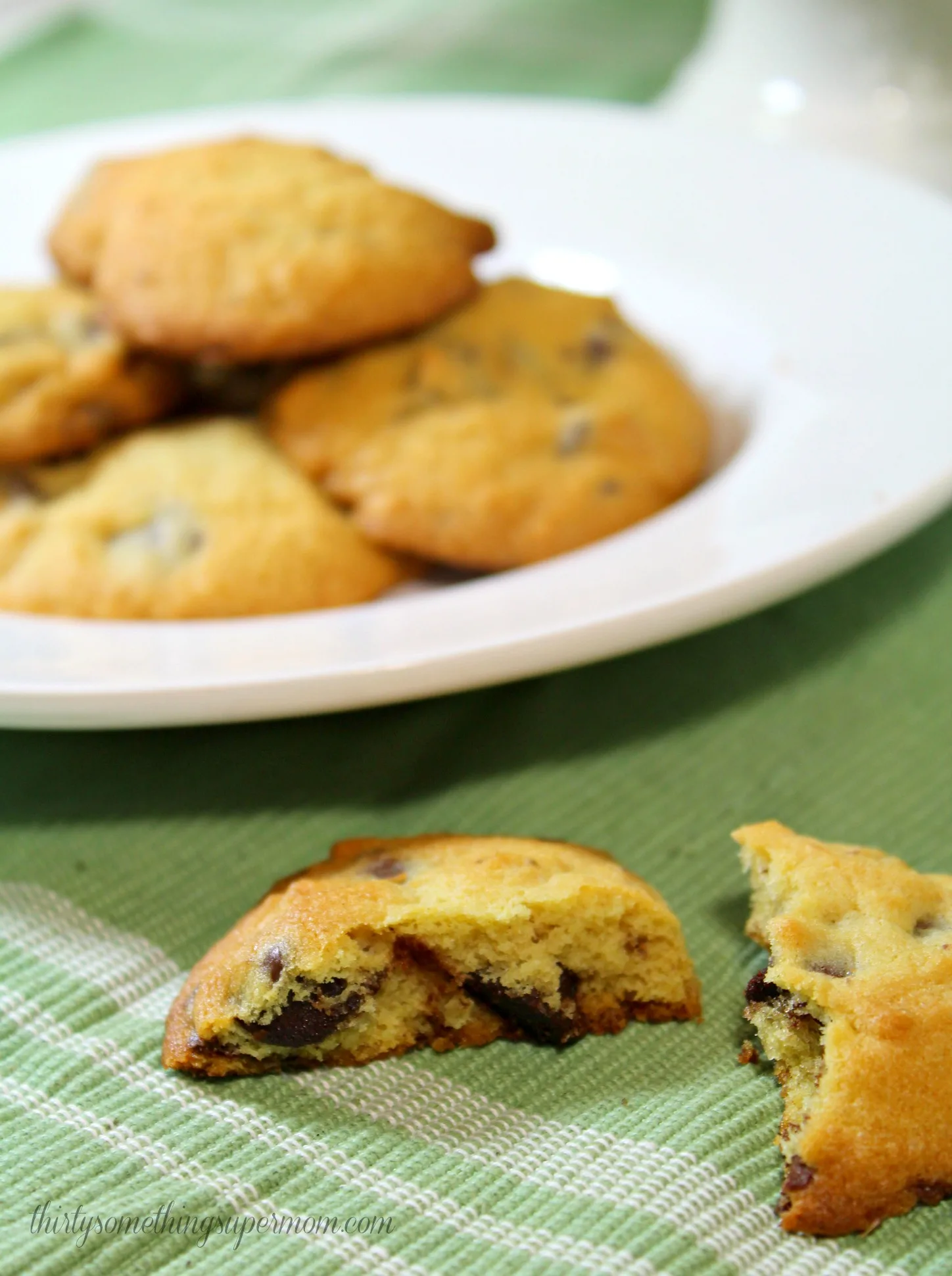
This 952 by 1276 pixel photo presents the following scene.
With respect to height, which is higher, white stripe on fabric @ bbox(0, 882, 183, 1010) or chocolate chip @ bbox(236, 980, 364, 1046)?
chocolate chip @ bbox(236, 980, 364, 1046)

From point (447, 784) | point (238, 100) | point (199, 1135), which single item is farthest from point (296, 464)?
point (238, 100)

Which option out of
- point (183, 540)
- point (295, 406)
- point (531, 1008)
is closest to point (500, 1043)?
point (531, 1008)

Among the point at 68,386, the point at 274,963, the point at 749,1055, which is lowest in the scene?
the point at 749,1055

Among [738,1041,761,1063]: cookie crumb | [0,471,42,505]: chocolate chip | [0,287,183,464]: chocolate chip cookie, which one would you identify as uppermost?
[0,287,183,464]: chocolate chip cookie

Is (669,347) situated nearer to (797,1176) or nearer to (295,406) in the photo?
(295,406)

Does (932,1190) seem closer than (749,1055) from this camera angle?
Yes

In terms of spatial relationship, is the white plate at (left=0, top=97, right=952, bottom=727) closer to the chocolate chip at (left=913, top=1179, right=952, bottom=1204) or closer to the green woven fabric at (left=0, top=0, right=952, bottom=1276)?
the green woven fabric at (left=0, top=0, right=952, bottom=1276)

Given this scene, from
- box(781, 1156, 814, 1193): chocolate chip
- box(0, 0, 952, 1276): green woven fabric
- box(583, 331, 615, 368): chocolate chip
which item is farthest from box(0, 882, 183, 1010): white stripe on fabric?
box(583, 331, 615, 368): chocolate chip

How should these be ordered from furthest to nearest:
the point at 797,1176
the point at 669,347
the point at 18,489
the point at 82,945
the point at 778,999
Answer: the point at 669,347
the point at 18,489
the point at 82,945
the point at 778,999
the point at 797,1176
